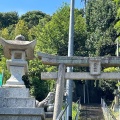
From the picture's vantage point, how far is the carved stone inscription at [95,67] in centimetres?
1192

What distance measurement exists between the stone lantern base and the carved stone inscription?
3491 mm

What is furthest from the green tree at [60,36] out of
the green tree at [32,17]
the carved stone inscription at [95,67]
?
the green tree at [32,17]

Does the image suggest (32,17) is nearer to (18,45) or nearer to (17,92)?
(18,45)

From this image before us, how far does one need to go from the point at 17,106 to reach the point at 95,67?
4101mm

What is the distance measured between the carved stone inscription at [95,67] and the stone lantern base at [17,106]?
3491 mm

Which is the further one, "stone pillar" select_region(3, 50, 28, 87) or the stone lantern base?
"stone pillar" select_region(3, 50, 28, 87)

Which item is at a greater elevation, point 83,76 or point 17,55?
point 17,55

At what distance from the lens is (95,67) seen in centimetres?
1194

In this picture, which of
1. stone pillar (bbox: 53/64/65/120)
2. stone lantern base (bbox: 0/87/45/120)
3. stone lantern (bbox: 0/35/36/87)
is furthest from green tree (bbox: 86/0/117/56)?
stone lantern base (bbox: 0/87/45/120)

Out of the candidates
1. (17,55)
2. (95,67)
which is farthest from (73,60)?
(17,55)

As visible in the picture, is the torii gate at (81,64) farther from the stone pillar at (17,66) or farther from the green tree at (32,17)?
the green tree at (32,17)

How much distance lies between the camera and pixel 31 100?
29.4 ft

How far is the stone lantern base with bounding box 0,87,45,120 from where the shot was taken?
8.69 meters

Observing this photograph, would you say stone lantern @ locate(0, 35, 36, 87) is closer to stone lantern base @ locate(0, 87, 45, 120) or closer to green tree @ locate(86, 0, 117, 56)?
stone lantern base @ locate(0, 87, 45, 120)
